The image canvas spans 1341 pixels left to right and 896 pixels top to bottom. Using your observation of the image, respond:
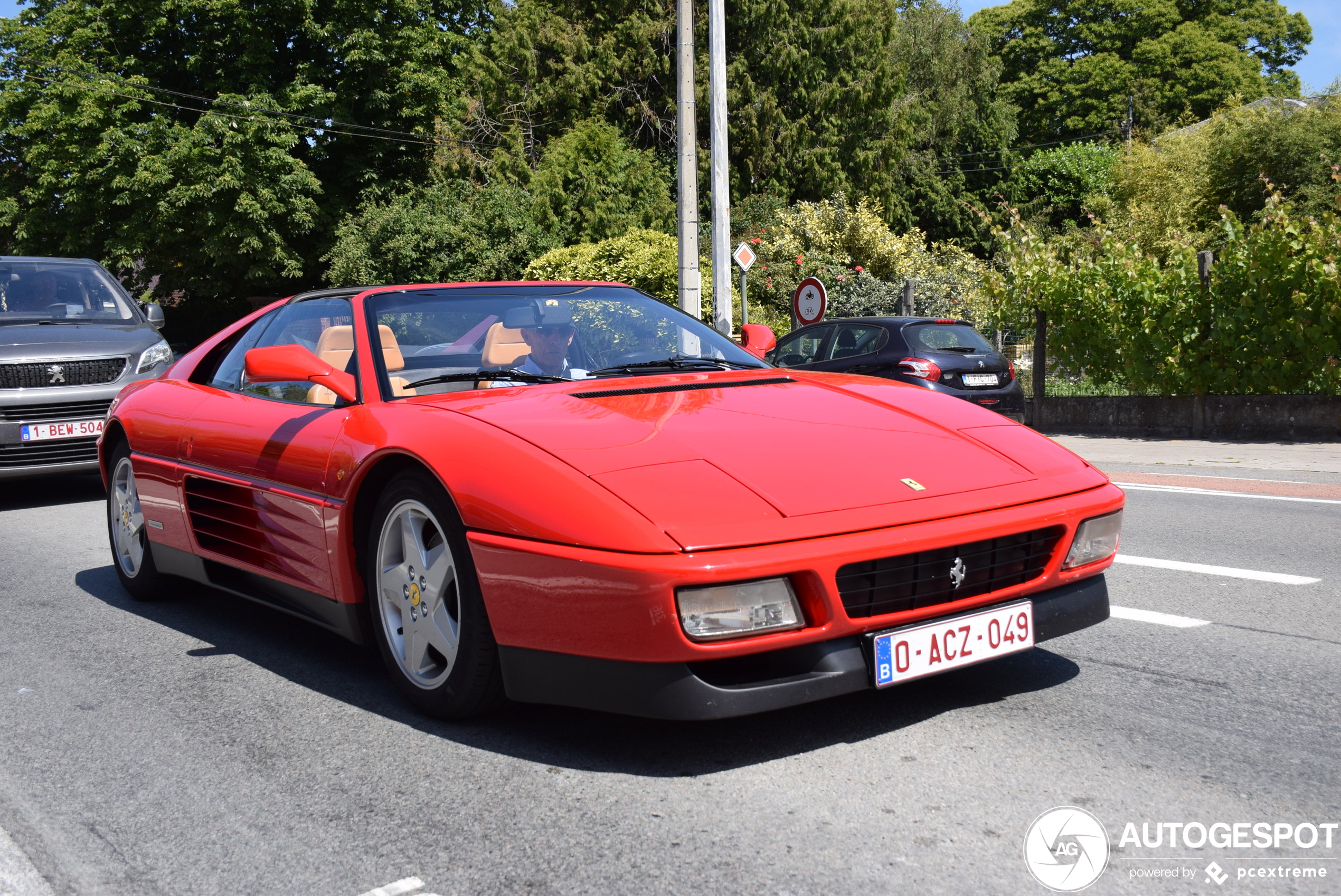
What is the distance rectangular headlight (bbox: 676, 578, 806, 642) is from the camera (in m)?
2.81

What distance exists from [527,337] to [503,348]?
113 millimetres

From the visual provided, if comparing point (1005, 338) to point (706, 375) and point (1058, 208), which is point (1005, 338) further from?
point (1058, 208)

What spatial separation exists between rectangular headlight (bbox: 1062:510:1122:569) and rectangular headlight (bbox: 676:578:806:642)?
99cm

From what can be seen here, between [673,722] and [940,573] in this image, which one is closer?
[940,573]

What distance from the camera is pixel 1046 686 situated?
371 cm

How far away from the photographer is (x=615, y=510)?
295 centimetres

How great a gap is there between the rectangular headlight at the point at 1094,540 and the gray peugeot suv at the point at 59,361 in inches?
270

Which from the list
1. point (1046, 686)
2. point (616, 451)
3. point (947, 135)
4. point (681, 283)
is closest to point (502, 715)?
point (616, 451)

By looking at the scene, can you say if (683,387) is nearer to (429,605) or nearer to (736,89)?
(429,605)

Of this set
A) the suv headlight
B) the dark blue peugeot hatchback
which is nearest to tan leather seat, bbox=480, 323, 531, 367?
the suv headlight

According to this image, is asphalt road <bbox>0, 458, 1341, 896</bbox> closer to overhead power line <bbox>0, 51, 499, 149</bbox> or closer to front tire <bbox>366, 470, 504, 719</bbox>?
front tire <bbox>366, 470, 504, 719</bbox>

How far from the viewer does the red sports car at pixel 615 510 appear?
2900mm

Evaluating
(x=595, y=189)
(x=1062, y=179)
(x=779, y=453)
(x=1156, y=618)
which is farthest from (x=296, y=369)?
(x=1062, y=179)

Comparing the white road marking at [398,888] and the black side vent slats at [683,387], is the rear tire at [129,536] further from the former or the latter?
the white road marking at [398,888]
